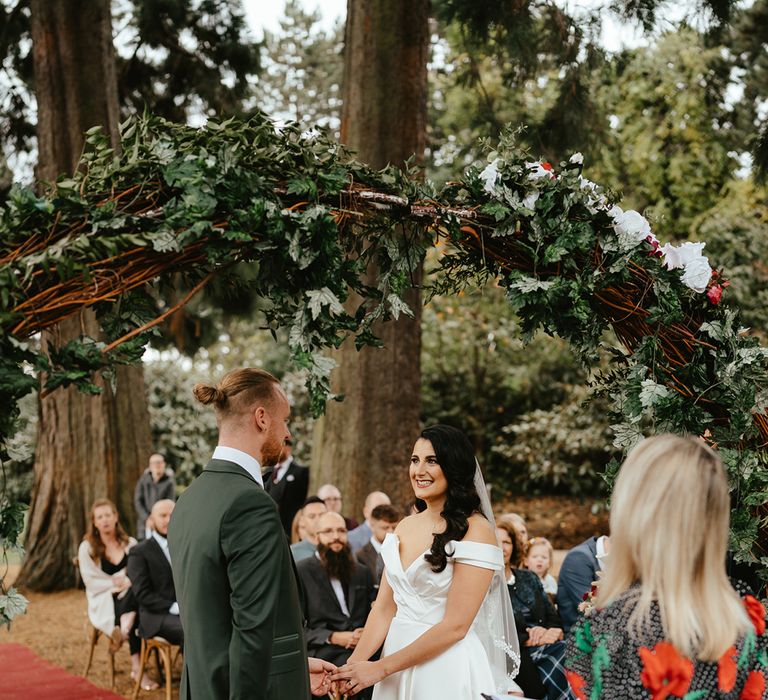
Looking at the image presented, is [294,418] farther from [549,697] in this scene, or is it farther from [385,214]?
[385,214]

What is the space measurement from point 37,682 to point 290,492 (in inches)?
101

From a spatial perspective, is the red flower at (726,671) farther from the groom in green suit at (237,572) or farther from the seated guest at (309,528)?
the seated guest at (309,528)

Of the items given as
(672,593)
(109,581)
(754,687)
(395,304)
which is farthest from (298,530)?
(672,593)

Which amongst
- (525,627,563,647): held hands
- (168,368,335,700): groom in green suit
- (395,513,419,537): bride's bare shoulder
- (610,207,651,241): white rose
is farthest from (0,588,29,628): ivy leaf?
A: (525,627,563,647): held hands

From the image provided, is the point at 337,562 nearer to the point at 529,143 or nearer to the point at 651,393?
the point at 651,393

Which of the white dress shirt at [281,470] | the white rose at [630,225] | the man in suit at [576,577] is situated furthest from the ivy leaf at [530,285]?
the white dress shirt at [281,470]

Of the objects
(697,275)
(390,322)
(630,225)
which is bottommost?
(697,275)

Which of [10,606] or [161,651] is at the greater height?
[10,606]

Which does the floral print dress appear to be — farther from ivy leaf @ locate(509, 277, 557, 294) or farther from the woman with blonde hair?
the woman with blonde hair

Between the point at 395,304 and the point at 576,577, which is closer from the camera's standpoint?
the point at 395,304

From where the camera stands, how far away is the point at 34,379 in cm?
291

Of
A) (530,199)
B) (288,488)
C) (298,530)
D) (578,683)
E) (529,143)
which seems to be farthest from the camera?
(529,143)

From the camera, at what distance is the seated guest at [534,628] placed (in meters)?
5.54

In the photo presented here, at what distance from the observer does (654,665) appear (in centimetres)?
227
